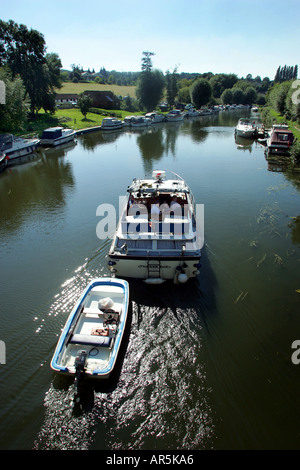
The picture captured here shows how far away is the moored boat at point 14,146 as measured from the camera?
113 feet

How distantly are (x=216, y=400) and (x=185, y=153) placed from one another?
1341 inches

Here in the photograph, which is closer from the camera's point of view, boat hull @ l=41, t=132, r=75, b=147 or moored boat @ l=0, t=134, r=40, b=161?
moored boat @ l=0, t=134, r=40, b=161

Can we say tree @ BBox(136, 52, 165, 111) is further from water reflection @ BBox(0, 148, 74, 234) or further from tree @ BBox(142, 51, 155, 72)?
water reflection @ BBox(0, 148, 74, 234)

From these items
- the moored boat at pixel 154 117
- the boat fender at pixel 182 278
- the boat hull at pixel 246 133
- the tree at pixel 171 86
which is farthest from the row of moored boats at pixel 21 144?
the tree at pixel 171 86

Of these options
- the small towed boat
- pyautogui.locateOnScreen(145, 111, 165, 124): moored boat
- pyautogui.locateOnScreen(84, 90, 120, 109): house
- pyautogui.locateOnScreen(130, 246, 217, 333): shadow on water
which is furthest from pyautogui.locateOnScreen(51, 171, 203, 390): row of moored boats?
pyautogui.locateOnScreen(84, 90, 120, 109): house

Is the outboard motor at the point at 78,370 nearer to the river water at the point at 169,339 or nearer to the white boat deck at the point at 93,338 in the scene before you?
the white boat deck at the point at 93,338

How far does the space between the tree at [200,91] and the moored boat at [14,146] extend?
7484 cm

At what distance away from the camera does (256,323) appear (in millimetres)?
10117

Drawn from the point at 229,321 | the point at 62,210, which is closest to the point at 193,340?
the point at 229,321

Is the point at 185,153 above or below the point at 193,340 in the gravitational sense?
above

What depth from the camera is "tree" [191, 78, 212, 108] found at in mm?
91625

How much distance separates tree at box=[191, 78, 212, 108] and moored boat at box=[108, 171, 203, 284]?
94.2 metres

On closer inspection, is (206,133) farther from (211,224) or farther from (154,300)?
(154,300)

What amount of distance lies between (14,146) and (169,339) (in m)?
35.7
